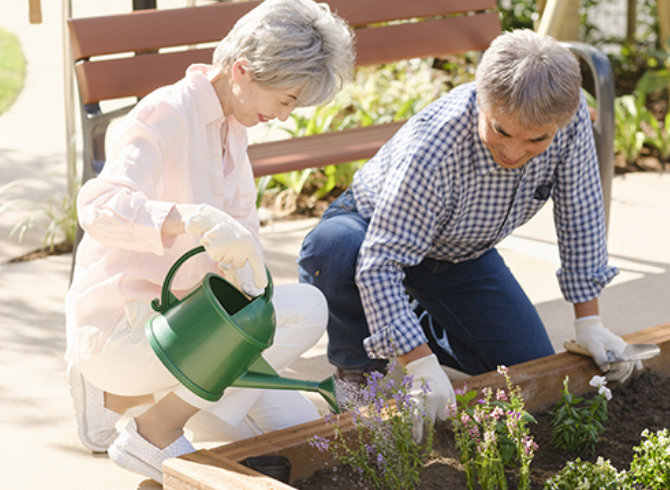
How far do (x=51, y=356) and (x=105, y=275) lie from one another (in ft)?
3.03

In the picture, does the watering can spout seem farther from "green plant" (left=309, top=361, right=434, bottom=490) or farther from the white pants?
the white pants

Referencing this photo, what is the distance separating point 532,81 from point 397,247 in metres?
0.52

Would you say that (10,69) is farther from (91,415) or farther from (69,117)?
(91,415)

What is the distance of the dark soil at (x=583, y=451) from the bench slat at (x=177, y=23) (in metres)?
1.86

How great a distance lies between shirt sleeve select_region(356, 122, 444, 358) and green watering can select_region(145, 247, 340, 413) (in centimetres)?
36

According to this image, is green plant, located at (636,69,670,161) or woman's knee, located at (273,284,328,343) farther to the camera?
green plant, located at (636,69,670,161)

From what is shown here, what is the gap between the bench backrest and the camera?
2.99 m

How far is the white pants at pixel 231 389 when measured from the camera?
1.92 metres

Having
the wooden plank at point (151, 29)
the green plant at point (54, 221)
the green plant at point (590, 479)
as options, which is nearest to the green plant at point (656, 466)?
the green plant at point (590, 479)

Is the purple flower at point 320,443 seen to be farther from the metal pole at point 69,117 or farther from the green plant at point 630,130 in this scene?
the green plant at point 630,130

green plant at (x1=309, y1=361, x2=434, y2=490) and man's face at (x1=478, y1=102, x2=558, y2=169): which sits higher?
man's face at (x1=478, y1=102, x2=558, y2=169)

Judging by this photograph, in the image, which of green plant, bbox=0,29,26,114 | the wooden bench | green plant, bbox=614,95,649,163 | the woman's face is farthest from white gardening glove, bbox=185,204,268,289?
green plant, bbox=0,29,26,114

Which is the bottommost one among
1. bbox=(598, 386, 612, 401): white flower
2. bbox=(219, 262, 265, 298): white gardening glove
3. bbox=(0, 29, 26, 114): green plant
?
bbox=(0, 29, 26, 114): green plant

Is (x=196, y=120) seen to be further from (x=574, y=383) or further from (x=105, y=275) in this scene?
(x=574, y=383)
